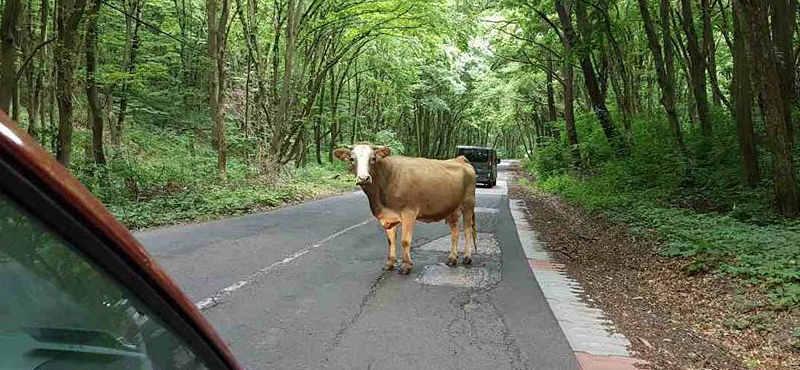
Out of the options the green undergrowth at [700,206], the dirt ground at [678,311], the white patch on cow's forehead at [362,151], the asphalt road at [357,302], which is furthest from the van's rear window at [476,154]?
the white patch on cow's forehead at [362,151]

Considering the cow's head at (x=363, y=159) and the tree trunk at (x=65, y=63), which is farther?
the tree trunk at (x=65, y=63)

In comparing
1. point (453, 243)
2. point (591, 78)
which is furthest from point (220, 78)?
point (453, 243)

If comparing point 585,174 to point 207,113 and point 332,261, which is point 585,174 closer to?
point 332,261

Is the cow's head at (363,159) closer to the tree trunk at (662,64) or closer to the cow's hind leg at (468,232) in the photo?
the cow's hind leg at (468,232)

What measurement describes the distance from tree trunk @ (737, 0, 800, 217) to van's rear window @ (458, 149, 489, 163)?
20.1 m

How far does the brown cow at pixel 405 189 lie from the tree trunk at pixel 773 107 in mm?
4927

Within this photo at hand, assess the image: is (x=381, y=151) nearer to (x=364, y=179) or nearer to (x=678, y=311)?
(x=364, y=179)

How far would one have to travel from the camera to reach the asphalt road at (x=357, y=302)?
4648 millimetres

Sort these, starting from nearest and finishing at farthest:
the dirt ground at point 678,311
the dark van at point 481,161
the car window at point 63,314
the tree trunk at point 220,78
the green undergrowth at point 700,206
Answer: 1. the car window at point 63,314
2. the dirt ground at point 678,311
3. the green undergrowth at point 700,206
4. the tree trunk at point 220,78
5. the dark van at point 481,161

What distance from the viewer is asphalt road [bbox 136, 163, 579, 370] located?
4648 mm

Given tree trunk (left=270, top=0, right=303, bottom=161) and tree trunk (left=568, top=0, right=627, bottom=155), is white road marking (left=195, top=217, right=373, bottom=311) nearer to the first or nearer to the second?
tree trunk (left=568, top=0, right=627, bottom=155)

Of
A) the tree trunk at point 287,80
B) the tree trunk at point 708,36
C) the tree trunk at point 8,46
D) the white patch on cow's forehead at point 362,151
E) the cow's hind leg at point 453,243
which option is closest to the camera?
the white patch on cow's forehead at point 362,151

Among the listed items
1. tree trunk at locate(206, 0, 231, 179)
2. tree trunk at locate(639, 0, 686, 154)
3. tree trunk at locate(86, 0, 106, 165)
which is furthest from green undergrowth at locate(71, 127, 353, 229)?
tree trunk at locate(639, 0, 686, 154)

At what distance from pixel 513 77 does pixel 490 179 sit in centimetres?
748
